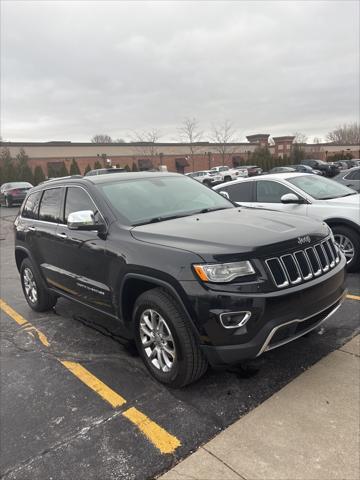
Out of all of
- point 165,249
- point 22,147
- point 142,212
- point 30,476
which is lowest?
point 30,476

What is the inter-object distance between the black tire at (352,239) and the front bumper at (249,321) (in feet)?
11.2

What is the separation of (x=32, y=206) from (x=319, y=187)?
4.59m

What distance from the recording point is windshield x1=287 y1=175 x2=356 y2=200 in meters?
6.50

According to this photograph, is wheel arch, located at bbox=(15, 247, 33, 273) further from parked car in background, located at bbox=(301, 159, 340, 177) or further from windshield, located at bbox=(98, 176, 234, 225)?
parked car in background, located at bbox=(301, 159, 340, 177)

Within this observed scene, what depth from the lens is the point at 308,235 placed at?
3209 mm

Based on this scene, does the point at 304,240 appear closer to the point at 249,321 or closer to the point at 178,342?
the point at 249,321

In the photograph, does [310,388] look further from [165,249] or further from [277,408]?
[165,249]

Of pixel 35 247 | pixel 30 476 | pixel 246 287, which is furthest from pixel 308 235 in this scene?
pixel 35 247

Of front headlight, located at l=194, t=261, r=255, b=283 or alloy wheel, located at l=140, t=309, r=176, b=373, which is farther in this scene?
alloy wheel, located at l=140, t=309, r=176, b=373

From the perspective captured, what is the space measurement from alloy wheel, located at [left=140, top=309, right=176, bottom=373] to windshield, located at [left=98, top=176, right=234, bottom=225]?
888 millimetres

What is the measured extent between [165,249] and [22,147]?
51166mm

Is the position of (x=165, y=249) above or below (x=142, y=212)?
below

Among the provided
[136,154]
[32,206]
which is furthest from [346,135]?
[32,206]

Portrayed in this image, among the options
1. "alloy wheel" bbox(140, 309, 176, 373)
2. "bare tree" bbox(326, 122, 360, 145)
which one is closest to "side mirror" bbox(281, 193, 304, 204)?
"alloy wheel" bbox(140, 309, 176, 373)
